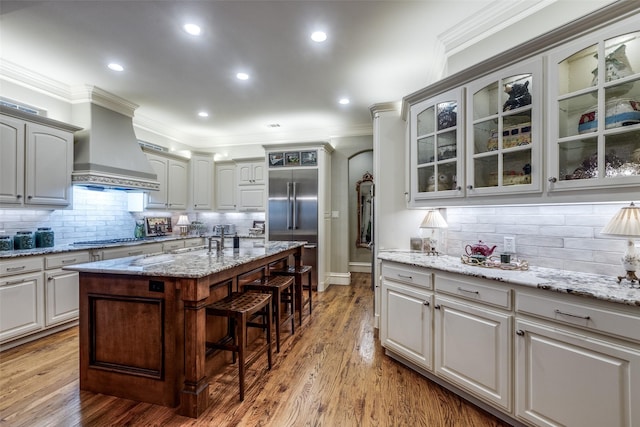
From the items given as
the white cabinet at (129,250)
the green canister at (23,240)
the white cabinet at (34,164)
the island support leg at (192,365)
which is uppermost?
the white cabinet at (34,164)

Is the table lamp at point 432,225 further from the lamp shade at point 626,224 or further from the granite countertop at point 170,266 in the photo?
the granite countertop at point 170,266

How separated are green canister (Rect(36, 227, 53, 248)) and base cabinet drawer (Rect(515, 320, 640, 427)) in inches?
186

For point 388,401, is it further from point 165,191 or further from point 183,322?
point 165,191

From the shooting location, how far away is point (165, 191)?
A: 5.14m

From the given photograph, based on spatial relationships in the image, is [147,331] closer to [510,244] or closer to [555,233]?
[510,244]

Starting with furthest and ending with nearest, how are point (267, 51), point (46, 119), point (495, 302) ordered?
1. point (46, 119)
2. point (267, 51)
3. point (495, 302)

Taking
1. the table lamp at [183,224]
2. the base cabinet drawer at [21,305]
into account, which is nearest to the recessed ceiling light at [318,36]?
the base cabinet drawer at [21,305]

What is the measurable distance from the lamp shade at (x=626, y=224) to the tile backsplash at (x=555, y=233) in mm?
260

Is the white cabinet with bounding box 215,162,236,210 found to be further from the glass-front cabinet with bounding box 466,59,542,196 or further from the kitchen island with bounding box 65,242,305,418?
the glass-front cabinet with bounding box 466,59,542,196

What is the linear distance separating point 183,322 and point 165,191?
3.91 m

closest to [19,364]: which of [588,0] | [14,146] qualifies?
[14,146]

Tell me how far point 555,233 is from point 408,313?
1201 mm

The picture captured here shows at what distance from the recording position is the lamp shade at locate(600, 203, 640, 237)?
1475 mm

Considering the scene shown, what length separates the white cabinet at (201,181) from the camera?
570cm
